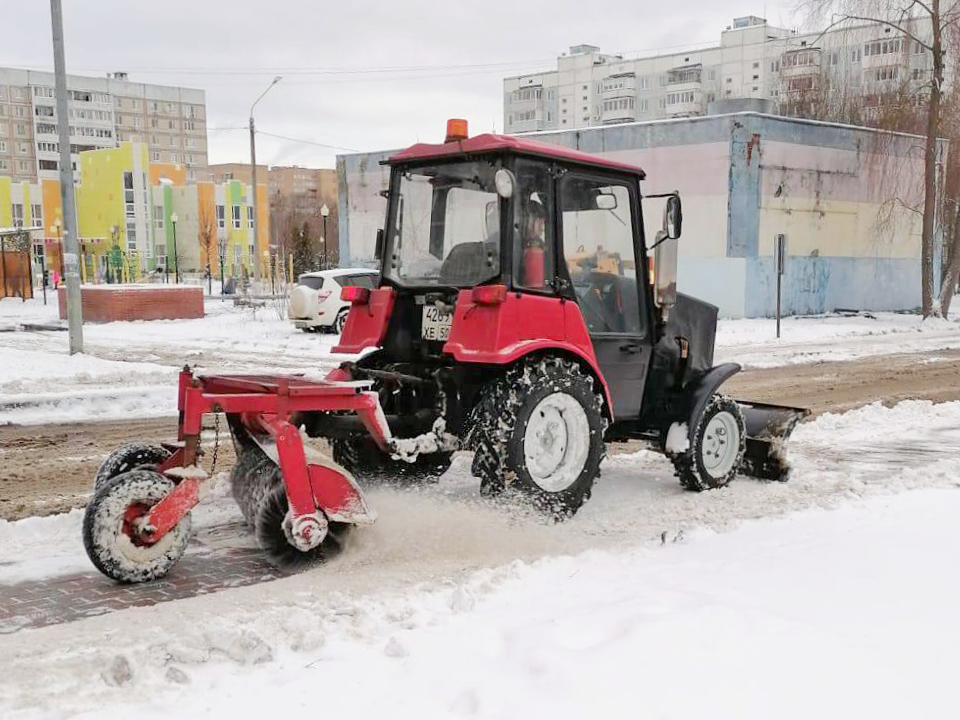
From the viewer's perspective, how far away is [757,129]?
24250 millimetres

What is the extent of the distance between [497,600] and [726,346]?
15.2 metres

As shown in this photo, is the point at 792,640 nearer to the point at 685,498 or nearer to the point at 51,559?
the point at 685,498

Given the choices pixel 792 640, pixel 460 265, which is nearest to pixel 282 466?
pixel 460 265

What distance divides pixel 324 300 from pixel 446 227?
15070 mm

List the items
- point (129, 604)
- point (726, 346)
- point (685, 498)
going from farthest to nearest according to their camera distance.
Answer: point (726, 346) → point (685, 498) → point (129, 604)

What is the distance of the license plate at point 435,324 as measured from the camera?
5844 mm

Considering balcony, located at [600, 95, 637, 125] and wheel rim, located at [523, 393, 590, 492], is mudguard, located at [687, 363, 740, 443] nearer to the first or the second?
wheel rim, located at [523, 393, 590, 492]

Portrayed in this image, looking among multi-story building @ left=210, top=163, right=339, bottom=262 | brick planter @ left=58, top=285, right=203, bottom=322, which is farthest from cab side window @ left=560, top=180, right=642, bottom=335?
multi-story building @ left=210, top=163, right=339, bottom=262

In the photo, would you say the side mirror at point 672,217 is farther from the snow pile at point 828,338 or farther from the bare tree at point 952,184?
the bare tree at point 952,184

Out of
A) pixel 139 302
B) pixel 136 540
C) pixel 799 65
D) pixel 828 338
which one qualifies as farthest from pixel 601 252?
pixel 799 65

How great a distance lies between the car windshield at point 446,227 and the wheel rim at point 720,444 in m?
2.05

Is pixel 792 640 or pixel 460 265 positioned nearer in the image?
pixel 792 640

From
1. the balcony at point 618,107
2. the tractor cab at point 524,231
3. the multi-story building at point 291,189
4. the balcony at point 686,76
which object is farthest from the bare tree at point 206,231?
the tractor cab at point 524,231

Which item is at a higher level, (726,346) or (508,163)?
(508,163)
